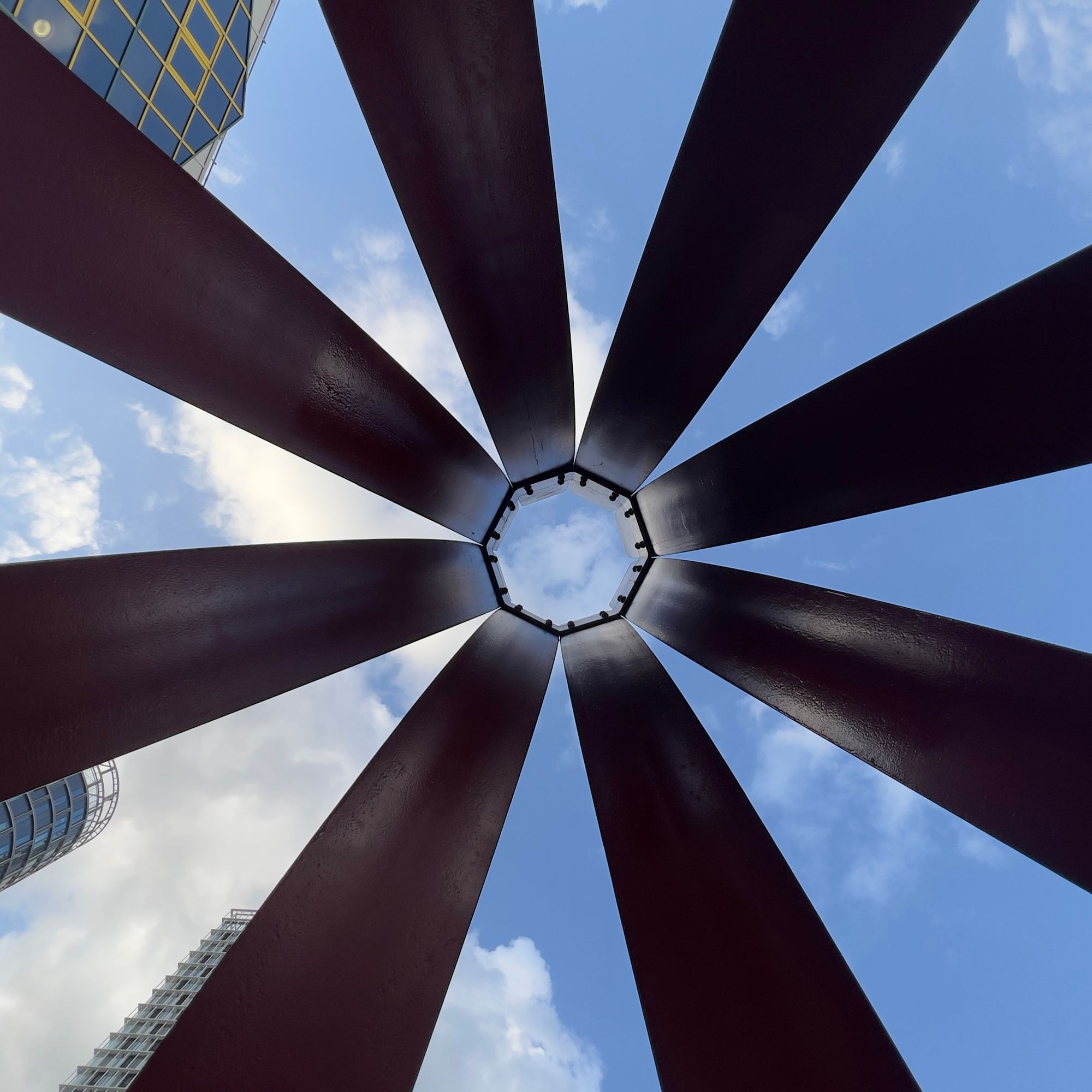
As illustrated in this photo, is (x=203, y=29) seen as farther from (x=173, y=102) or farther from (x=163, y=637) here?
(x=163, y=637)

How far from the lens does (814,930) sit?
9203 millimetres

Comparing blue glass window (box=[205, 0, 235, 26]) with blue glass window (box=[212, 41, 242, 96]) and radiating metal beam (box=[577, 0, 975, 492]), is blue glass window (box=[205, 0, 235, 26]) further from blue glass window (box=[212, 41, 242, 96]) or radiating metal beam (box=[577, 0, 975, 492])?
radiating metal beam (box=[577, 0, 975, 492])

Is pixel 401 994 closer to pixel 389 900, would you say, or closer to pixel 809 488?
pixel 389 900

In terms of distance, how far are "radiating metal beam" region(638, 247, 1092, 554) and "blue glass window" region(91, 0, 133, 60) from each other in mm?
19128

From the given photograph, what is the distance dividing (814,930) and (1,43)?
12870 millimetres

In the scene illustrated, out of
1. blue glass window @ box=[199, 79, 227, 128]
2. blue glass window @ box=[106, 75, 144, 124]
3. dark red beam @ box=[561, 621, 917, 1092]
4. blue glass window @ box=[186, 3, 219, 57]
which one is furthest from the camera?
blue glass window @ box=[199, 79, 227, 128]

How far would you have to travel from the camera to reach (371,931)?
8.94 meters

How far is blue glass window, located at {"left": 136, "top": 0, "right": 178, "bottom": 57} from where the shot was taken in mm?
19844

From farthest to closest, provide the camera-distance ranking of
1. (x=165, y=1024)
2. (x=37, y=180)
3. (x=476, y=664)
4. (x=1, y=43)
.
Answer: (x=165, y=1024), (x=476, y=664), (x=37, y=180), (x=1, y=43)

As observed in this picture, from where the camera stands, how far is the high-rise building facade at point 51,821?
47531 mm

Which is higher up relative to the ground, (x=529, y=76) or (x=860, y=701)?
(x=529, y=76)

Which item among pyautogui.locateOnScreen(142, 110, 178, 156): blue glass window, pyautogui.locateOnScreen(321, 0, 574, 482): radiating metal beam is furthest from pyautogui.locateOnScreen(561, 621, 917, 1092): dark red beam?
pyautogui.locateOnScreen(142, 110, 178, 156): blue glass window

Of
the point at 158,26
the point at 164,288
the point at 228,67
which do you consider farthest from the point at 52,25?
the point at 164,288

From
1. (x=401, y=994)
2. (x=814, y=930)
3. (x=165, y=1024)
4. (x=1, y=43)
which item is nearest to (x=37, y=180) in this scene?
(x=1, y=43)
